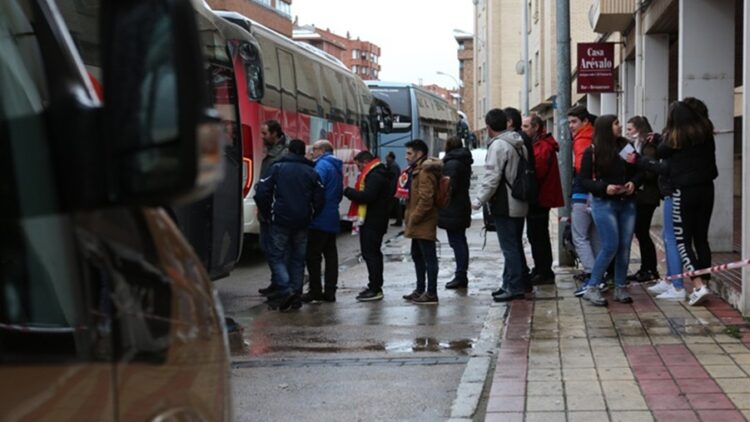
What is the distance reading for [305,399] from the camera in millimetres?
6203

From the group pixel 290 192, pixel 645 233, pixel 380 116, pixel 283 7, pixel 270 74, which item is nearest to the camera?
pixel 290 192

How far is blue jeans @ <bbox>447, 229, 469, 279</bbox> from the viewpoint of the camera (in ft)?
35.0

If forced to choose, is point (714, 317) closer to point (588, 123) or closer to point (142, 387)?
point (588, 123)

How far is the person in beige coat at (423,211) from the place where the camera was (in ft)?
32.7

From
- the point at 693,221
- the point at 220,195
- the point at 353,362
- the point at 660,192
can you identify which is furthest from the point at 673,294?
the point at 220,195

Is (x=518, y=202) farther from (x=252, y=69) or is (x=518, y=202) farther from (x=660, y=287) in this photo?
(x=252, y=69)

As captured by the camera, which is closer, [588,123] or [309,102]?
[588,123]

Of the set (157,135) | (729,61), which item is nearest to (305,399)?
(157,135)

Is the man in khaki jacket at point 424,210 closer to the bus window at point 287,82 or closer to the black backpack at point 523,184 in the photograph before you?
the black backpack at point 523,184

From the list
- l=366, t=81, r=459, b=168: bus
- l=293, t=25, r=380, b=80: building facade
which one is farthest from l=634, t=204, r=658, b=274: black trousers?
l=293, t=25, r=380, b=80: building facade

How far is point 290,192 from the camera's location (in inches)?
382

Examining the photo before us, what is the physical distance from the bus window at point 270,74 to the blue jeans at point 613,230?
688cm

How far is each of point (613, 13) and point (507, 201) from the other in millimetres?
9544

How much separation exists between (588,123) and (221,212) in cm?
374
